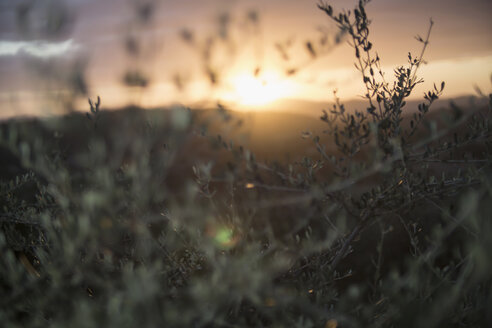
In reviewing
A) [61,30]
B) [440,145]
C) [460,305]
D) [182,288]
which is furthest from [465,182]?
[61,30]

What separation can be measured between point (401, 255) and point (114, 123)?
25.9ft

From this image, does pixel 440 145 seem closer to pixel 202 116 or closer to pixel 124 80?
pixel 202 116

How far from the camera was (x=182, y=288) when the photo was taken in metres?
4.57

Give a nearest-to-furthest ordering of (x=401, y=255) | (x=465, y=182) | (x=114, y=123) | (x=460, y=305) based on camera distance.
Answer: (x=114, y=123)
(x=460, y=305)
(x=465, y=182)
(x=401, y=255)

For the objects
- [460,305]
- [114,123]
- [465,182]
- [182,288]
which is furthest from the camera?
[182,288]

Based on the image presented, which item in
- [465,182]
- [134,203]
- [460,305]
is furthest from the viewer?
[465,182]

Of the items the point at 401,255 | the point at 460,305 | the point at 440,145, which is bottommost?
the point at 401,255

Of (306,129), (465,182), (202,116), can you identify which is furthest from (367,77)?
(202,116)

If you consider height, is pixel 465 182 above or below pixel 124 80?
below

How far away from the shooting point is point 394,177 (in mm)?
4199

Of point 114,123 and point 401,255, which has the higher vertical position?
point 114,123

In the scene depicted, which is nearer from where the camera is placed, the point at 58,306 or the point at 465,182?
the point at 58,306

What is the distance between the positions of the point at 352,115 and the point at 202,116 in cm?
170

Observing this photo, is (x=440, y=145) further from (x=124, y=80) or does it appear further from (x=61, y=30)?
(x=61, y=30)
